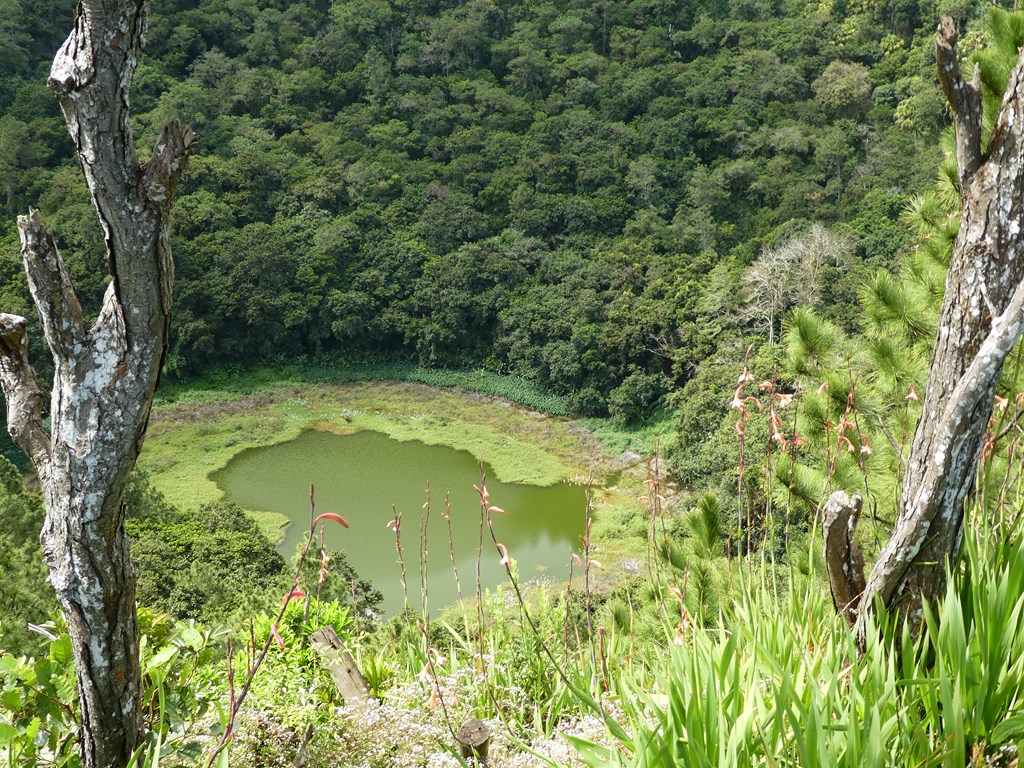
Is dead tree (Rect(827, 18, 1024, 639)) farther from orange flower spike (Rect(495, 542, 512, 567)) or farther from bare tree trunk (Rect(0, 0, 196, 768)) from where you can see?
bare tree trunk (Rect(0, 0, 196, 768))

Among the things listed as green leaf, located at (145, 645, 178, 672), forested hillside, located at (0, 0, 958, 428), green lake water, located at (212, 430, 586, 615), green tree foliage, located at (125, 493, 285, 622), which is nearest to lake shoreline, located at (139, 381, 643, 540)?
green lake water, located at (212, 430, 586, 615)

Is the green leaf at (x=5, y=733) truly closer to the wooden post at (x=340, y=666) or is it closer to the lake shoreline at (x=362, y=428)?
the wooden post at (x=340, y=666)

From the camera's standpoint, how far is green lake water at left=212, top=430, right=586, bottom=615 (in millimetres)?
10688

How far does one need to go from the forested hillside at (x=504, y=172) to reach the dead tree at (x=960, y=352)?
12.8 metres

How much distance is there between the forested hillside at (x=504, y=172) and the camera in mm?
16969

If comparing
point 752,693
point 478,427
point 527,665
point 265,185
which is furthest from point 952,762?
point 265,185

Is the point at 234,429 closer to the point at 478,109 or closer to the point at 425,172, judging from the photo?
the point at 425,172

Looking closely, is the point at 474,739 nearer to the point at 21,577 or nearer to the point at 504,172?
the point at 21,577

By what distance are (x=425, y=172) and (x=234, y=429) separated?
9097mm

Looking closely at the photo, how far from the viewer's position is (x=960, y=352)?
5.16ft

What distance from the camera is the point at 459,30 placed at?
25047mm

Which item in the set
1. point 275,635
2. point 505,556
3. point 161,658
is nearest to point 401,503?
point 161,658

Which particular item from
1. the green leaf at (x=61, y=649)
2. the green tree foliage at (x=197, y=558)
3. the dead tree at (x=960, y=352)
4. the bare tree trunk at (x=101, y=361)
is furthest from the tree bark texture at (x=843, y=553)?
the green tree foliage at (x=197, y=558)

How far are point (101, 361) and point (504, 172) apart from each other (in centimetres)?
2044
